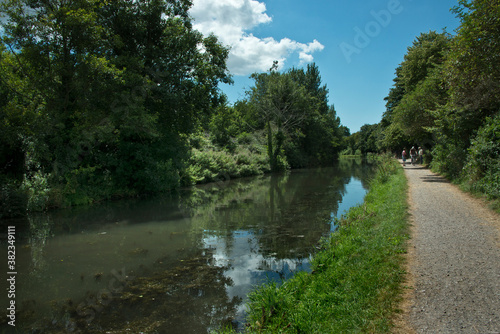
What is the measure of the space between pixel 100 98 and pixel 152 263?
37.1 feet

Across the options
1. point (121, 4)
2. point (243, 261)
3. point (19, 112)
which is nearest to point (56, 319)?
point (243, 261)

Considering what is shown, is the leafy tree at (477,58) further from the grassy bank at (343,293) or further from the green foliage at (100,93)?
the green foliage at (100,93)

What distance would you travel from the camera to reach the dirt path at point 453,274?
331 centimetres

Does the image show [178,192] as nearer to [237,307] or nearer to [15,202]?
[15,202]

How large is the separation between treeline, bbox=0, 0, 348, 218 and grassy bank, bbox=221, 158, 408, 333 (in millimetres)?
12610

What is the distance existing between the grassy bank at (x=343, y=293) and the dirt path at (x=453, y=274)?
24 centimetres

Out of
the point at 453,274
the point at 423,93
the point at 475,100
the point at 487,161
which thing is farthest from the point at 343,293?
the point at 423,93

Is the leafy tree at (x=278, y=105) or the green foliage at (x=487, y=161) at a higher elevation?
the leafy tree at (x=278, y=105)

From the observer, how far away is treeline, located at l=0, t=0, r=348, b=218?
13922 millimetres

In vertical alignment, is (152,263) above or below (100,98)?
below

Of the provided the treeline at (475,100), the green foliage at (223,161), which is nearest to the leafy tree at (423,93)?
the treeline at (475,100)

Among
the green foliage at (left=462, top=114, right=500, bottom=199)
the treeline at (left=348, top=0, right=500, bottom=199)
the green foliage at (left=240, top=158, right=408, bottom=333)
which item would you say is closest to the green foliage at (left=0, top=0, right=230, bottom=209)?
the green foliage at (left=240, top=158, right=408, bottom=333)

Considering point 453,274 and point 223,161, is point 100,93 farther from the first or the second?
point 453,274

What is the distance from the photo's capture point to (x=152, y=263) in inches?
291
